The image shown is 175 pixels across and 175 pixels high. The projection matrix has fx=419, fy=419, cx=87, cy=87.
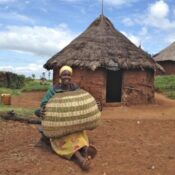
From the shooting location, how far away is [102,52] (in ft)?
50.8

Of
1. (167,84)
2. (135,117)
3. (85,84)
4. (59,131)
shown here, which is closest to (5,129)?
(59,131)

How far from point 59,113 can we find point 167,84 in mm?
16381

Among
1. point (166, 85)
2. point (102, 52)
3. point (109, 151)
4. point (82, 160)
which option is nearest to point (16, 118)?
point (109, 151)

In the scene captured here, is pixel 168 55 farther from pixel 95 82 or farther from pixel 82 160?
pixel 82 160

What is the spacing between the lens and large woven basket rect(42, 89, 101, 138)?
21.5 feet

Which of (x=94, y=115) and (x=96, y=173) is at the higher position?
(x=94, y=115)

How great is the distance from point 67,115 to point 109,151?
4.42 feet

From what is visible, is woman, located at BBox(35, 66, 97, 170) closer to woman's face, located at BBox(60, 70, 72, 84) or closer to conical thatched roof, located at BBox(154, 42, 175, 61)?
woman's face, located at BBox(60, 70, 72, 84)

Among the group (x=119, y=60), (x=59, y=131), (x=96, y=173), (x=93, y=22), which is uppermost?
(x=93, y=22)

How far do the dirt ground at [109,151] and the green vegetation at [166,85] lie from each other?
30.9ft

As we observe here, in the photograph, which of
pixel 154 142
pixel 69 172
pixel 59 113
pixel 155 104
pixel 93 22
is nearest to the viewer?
pixel 69 172

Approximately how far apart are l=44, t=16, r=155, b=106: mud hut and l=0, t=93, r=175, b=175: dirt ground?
429cm

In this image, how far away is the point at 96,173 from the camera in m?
6.18

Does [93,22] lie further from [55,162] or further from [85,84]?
[55,162]
